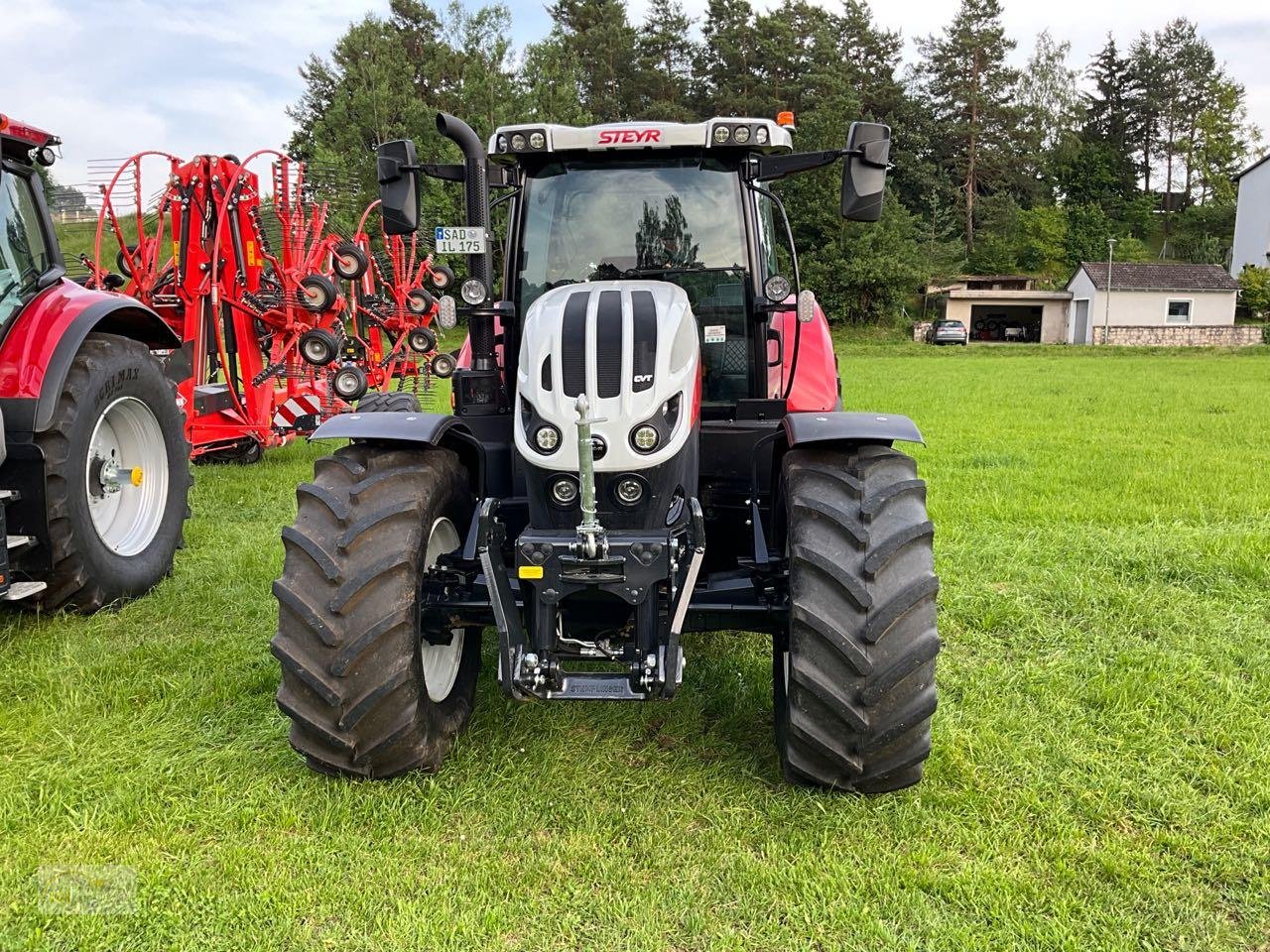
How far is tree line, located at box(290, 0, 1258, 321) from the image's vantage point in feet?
131

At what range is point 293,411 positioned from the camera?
356 inches

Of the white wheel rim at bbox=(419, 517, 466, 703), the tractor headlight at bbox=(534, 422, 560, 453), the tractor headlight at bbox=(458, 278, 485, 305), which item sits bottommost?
the white wheel rim at bbox=(419, 517, 466, 703)

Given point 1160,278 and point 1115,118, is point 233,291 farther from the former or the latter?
point 1115,118

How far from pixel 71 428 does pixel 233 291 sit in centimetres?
405

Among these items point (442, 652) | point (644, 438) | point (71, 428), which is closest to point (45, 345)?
point (71, 428)

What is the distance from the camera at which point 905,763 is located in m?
2.89

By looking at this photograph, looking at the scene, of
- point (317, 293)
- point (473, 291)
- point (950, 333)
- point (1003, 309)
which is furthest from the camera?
point (1003, 309)

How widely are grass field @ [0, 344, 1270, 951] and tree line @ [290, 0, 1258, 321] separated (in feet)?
72.2

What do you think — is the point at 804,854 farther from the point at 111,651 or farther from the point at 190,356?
the point at 190,356

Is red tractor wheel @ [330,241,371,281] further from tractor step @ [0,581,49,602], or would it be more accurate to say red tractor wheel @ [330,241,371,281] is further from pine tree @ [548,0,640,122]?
pine tree @ [548,0,640,122]

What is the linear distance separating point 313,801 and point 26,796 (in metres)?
0.89

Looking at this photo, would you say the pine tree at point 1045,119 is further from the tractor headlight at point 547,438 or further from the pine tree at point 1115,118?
the tractor headlight at point 547,438

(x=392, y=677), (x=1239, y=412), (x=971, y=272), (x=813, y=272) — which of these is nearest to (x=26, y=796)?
(x=392, y=677)

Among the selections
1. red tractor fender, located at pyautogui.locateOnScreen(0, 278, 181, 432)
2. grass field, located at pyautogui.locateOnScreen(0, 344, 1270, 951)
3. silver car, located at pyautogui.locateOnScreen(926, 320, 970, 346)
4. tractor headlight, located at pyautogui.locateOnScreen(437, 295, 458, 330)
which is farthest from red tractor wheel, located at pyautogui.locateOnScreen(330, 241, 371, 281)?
silver car, located at pyautogui.locateOnScreen(926, 320, 970, 346)
